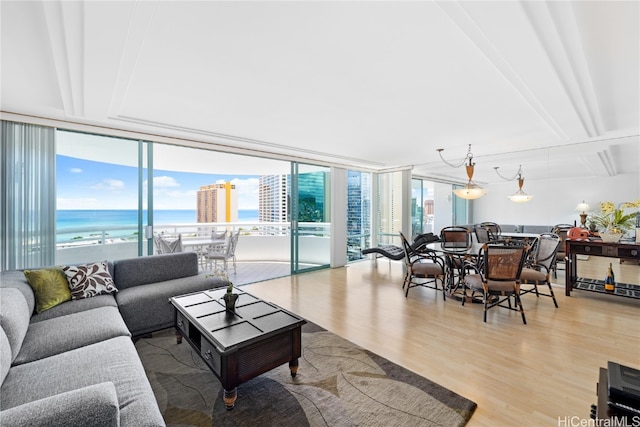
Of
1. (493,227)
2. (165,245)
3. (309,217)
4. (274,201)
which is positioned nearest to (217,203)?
(274,201)

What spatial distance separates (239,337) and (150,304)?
1.53 meters

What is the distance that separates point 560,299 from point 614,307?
539mm

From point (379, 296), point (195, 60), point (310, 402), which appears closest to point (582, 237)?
point (379, 296)

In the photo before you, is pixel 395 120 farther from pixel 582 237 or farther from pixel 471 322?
pixel 582 237

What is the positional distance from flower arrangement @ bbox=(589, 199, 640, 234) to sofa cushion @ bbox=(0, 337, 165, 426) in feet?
18.7

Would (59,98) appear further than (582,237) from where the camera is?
No

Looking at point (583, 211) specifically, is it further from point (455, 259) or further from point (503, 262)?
point (503, 262)

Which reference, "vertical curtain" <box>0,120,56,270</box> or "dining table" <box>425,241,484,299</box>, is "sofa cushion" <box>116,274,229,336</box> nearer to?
"vertical curtain" <box>0,120,56,270</box>

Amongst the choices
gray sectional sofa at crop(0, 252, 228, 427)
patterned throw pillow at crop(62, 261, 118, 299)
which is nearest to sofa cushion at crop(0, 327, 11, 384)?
gray sectional sofa at crop(0, 252, 228, 427)

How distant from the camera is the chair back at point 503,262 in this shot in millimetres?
3189

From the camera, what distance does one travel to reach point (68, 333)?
202 centimetres

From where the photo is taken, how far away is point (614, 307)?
12.0ft

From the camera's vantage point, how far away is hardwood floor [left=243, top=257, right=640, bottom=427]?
1959mm

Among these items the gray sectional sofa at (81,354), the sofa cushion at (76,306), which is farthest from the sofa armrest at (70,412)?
the sofa cushion at (76,306)
